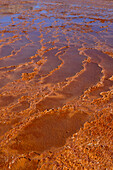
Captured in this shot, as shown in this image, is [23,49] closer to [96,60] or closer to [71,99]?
[96,60]

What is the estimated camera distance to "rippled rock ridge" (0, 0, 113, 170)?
1623 millimetres

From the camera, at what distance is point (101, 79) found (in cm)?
311

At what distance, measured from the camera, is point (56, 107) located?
7.79 feet

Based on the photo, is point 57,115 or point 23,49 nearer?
point 57,115

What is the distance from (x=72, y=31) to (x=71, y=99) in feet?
17.1

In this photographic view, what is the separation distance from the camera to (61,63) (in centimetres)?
385

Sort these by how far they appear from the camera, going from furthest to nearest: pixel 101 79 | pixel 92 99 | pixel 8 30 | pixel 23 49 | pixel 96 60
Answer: pixel 8 30
pixel 23 49
pixel 96 60
pixel 101 79
pixel 92 99

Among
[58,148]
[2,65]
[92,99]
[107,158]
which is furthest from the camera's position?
[2,65]

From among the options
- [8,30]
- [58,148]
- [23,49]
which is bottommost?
[58,148]

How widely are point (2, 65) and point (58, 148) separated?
2.76 metres

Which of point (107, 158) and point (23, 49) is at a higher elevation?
point (23, 49)

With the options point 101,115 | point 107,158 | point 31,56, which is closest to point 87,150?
point 107,158

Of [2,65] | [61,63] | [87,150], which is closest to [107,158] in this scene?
[87,150]

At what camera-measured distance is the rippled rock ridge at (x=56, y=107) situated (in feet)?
5.32
